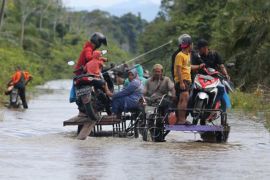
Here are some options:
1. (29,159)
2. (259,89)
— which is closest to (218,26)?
(259,89)

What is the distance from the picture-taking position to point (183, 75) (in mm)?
13742

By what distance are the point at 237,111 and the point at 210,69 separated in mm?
9313

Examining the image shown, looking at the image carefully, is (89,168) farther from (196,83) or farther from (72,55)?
(72,55)

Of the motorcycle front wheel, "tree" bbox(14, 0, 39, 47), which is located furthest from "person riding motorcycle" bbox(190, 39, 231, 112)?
"tree" bbox(14, 0, 39, 47)

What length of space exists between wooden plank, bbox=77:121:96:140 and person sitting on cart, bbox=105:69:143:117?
539 millimetres

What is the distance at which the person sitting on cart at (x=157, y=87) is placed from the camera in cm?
1430

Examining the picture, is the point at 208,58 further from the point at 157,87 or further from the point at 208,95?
the point at 157,87

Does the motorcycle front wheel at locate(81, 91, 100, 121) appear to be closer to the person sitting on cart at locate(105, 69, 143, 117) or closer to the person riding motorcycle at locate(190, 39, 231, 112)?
the person sitting on cart at locate(105, 69, 143, 117)

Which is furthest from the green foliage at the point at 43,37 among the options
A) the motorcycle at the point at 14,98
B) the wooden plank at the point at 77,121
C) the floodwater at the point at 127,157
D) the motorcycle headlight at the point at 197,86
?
the motorcycle headlight at the point at 197,86

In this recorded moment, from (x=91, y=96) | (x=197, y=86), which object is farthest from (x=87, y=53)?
(x=197, y=86)

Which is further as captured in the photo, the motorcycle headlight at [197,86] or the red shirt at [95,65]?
the red shirt at [95,65]

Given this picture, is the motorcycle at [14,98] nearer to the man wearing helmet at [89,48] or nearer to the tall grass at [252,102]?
the tall grass at [252,102]

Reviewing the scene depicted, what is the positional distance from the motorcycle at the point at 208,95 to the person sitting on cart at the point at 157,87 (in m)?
0.62

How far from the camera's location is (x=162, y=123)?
1384 centimetres
